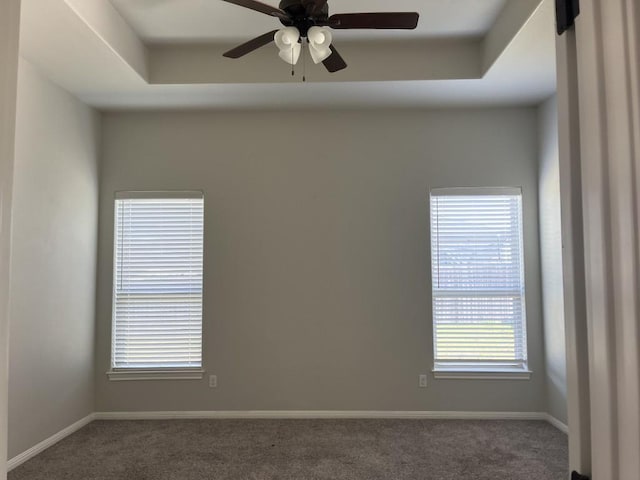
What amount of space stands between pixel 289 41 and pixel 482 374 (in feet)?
11.8

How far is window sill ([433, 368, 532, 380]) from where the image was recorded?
4.24m

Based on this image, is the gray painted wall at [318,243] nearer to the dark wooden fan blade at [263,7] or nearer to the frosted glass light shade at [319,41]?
the frosted glass light shade at [319,41]

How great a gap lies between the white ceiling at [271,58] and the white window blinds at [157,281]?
1072 mm

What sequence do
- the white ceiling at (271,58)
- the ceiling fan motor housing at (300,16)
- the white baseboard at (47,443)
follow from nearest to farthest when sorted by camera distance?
the ceiling fan motor housing at (300,16) < the white ceiling at (271,58) < the white baseboard at (47,443)

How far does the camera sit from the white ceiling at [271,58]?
3115 mm

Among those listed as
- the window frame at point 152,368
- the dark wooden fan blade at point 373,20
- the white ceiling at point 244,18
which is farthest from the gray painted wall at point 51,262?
the dark wooden fan blade at point 373,20

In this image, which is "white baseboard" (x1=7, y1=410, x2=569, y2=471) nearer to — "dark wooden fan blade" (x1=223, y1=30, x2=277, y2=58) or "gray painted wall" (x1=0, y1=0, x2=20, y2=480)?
"dark wooden fan blade" (x1=223, y1=30, x2=277, y2=58)

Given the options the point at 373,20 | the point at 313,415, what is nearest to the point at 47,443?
the point at 313,415

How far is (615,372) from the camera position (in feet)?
2.28

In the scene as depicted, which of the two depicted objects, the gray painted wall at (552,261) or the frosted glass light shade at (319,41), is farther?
the gray painted wall at (552,261)

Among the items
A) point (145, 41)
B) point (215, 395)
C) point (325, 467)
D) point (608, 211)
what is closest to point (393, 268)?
point (325, 467)

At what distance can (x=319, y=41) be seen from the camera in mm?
2383

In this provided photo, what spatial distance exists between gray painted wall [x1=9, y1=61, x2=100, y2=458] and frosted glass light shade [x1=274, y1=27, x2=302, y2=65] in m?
2.28

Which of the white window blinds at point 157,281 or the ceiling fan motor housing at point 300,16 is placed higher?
the ceiling fan motor housing at point 300,16
